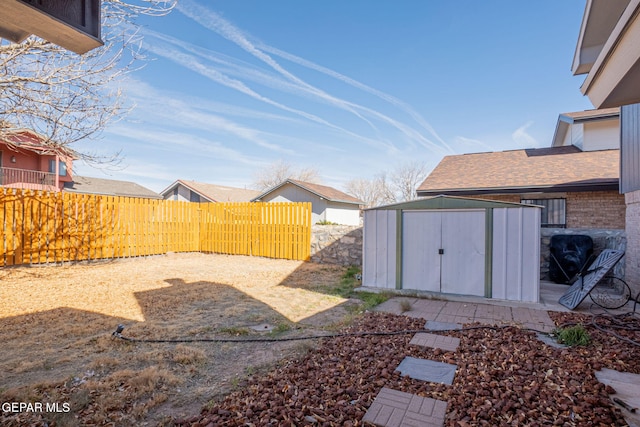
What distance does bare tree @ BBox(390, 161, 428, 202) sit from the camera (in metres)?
32.8

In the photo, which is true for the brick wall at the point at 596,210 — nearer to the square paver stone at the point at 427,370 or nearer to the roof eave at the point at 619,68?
the roof eave at the point at 619,68

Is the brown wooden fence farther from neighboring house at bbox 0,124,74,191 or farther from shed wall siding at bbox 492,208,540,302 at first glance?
neighboring house at bbox 0,124,74,191

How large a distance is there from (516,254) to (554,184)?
5.56 metres

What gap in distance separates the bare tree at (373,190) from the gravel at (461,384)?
31.8m

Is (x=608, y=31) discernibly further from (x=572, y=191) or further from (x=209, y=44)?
(x=209, y=44)

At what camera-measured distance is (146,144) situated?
17516 millimetres

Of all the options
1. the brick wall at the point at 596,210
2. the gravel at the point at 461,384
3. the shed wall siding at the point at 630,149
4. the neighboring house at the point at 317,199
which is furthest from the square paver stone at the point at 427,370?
the neighboring house at the point at 317,199

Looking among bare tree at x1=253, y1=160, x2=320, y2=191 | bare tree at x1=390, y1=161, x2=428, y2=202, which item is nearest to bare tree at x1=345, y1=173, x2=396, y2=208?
bare tree at x1=390, y1=161, x2=428, y2=202

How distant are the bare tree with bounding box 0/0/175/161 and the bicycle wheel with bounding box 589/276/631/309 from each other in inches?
349

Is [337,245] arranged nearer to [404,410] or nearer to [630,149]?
[630,149]

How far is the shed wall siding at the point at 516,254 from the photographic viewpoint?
5430mm

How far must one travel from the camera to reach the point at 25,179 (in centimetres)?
1812

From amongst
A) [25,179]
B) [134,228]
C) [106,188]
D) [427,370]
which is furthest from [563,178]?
[106,188]

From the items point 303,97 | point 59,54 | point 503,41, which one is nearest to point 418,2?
point 503,41
